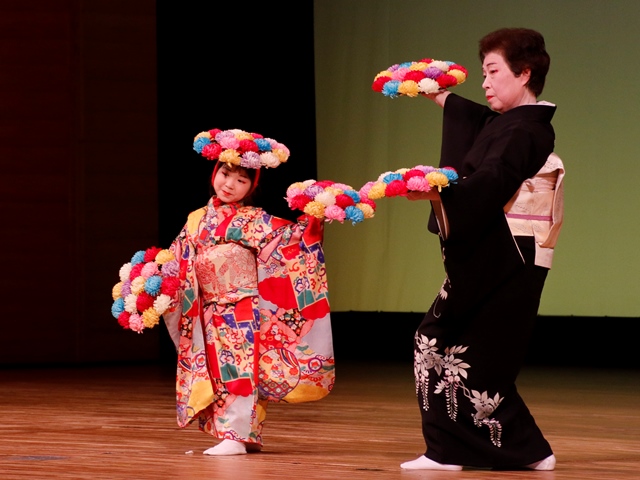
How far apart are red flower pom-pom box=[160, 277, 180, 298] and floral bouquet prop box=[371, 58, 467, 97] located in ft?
2.98

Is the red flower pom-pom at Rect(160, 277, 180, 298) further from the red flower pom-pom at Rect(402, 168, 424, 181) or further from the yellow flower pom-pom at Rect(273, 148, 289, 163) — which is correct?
the red flower pom-pom at Rect(402, 168, 424, 181)

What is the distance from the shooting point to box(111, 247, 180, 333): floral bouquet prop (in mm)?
3420

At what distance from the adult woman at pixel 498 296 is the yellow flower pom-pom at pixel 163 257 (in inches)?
37.7

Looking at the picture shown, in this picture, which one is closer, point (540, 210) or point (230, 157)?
point (540, 210)

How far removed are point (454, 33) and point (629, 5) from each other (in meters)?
1.03

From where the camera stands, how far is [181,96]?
7.43 metres

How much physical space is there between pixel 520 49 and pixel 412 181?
518mm

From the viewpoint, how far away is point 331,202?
3.18m

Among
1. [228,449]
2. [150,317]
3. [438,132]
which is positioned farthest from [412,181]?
[438,132]

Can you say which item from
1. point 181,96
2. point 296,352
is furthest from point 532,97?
point 181,96

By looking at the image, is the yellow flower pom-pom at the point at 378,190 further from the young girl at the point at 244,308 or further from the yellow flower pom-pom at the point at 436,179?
the young girl at the point at 244,308

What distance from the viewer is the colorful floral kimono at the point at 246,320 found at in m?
3.53

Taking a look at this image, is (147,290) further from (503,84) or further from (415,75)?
(503,84)

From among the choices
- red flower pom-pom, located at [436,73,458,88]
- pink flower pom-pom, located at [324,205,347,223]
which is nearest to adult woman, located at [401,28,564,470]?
red flower pom-pom, located at [436,73,458,88]
